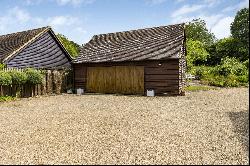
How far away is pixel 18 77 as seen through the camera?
66.5 ft

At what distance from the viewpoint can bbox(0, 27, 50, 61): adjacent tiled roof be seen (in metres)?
24.8

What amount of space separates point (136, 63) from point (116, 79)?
2124 mm

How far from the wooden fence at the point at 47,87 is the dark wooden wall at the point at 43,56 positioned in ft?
7.56

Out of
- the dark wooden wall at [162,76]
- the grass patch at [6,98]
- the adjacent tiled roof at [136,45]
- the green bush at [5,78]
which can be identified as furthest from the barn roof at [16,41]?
the dark wooden wall at [162,76]

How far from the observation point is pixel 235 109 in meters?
14.5

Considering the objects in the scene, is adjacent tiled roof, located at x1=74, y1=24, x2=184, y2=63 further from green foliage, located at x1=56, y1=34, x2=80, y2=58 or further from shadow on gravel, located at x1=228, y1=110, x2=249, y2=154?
green foliage, located at x1=56, y1=34, x2=80, y2=58

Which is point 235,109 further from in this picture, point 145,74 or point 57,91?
point 57,91

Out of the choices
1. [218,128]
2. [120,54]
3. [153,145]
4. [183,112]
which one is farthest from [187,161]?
[120,54]

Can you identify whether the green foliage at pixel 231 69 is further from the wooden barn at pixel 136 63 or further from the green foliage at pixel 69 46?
the green foliage at pixel 69 46

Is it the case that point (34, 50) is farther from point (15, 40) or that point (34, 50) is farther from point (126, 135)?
point (126, 135)

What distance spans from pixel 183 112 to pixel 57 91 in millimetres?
13015

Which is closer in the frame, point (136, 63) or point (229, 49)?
point (136, 63)

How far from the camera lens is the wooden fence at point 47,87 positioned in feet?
66.7

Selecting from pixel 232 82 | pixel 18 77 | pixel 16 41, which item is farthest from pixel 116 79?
pixel 232 82
